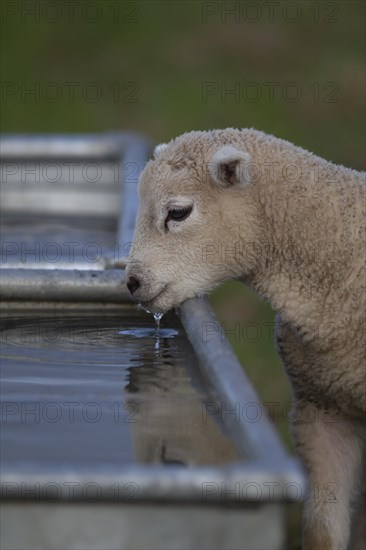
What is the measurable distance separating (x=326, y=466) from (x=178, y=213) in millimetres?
1045

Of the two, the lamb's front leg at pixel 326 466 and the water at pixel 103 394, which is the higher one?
the water at pixel 103 394

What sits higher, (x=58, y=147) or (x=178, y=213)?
(x=178, y=213)

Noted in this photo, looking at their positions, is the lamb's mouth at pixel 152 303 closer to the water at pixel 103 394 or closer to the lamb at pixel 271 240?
the lamb at pixel 271 240

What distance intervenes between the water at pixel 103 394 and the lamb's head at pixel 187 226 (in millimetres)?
230

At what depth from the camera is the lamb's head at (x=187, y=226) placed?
4.41 metres

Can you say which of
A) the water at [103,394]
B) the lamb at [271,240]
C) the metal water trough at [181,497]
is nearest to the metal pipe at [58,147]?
the water at [103,394]

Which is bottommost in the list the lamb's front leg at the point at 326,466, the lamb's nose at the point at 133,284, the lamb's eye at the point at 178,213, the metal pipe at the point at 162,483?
the lamb's front leg at the point at 326,466

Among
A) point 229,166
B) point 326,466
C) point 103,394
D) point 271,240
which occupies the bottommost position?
point 326,466

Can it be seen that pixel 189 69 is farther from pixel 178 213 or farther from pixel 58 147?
pixel 178 213

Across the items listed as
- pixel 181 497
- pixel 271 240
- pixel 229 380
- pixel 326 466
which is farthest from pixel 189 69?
pixel 181 497

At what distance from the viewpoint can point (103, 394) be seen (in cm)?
396

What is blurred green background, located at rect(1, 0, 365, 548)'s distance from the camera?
51.8 ft

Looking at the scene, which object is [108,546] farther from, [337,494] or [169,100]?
[169,100]

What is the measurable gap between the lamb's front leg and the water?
56cm
